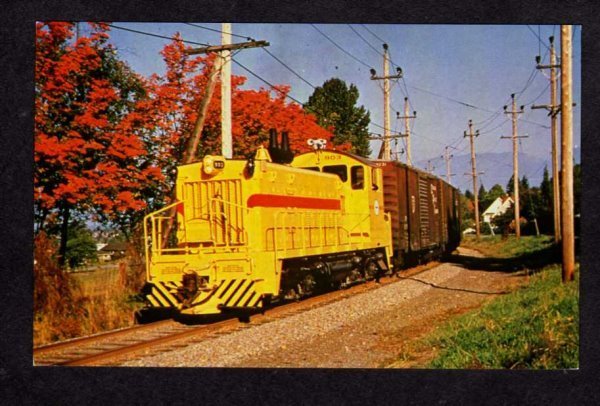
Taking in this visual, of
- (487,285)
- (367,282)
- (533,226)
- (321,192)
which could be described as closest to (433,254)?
(533,226)

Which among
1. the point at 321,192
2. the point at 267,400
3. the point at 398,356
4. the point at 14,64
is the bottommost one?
the point at 267,400

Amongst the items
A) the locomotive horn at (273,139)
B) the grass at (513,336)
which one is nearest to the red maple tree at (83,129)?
the locomotive horn at (273,139)

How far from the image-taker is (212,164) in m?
9.52

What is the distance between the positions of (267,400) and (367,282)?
6.34 meters

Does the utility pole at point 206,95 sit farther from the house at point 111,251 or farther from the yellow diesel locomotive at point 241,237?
the house at point 111,251

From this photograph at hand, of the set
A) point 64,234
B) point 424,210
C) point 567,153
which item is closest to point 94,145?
point 64,234

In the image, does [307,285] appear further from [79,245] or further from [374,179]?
[79,245]

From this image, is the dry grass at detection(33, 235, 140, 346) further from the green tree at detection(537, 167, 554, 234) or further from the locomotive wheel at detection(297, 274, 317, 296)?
the green tree at detection(537, 167, 554, 234)

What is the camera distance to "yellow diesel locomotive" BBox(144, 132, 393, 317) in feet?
29.7

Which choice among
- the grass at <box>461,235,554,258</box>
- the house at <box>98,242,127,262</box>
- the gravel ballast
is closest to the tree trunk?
the house at <box>98,242,127,262</box>

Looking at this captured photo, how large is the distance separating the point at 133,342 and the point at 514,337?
5.46 m

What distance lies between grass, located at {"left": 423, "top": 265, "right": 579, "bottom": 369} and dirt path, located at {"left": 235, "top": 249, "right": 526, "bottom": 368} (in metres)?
0.38

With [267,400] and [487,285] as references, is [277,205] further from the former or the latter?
[487,285]

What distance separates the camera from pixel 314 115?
36.1ft
